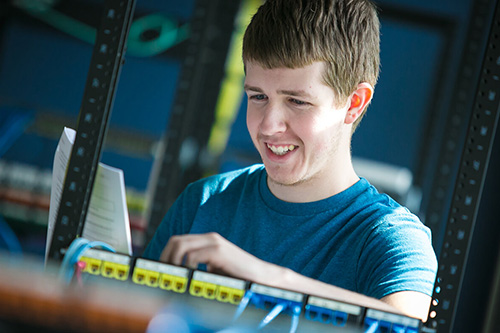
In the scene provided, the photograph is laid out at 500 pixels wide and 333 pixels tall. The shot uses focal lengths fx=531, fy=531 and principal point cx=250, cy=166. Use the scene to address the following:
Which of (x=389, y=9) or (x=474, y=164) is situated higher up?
(x=389, y=9)

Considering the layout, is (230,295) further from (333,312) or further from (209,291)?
(333,312)

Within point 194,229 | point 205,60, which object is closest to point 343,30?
point 194,229

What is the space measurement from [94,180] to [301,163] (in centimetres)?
39

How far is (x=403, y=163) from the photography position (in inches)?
98.5

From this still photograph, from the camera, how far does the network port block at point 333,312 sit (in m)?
0.65

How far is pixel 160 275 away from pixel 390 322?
0.95ft

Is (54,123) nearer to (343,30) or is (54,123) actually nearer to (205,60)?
(205,60)

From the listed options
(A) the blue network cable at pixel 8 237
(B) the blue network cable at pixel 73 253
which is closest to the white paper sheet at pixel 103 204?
(B) the blue network cable at pixel 73 253

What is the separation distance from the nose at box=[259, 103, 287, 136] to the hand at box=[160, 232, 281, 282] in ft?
1.08

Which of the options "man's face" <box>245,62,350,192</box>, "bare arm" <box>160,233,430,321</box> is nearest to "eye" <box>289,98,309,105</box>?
"man's face" <box>245,62,350,192</box>

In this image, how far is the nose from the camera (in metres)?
0.94

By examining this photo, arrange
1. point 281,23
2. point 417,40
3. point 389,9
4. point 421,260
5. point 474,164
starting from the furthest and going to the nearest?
point 417,40, point 389,9, point 281,23, point 421,260, point 474,164

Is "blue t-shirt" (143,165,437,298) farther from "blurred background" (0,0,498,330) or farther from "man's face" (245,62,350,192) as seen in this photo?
"blurred background" (0,0,498,330)

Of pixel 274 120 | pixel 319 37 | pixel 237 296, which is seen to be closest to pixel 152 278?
pixel 237 296
